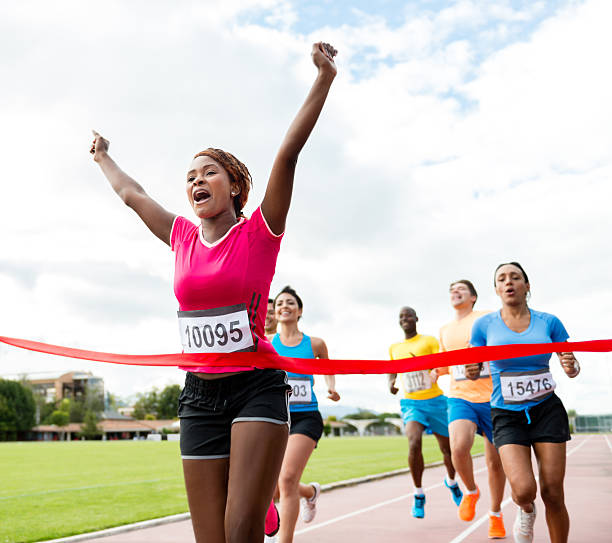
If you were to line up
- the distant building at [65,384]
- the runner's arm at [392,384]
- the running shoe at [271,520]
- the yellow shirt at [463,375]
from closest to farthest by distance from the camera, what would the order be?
the running shoe at [271,520] → the yellow shirt at [463,375] → the runner's arm at [392,384] → the distant building at [65,384]

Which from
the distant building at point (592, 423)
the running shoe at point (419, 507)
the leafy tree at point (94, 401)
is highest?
the leafy tree at point (94, 401)

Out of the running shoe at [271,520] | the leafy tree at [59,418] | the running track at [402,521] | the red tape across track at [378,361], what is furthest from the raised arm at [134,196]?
the leafy tree at [59,418]

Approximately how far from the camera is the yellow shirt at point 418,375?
30.8 ft

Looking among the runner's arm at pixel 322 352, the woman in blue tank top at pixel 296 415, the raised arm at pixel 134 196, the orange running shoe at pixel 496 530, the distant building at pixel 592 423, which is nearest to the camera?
the raised arm at pixel 134 196

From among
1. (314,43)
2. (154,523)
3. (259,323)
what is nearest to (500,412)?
(259,323)

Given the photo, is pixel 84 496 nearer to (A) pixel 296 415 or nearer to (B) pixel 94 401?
(A) pixel 296 415

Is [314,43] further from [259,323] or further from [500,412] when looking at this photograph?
[500,412]

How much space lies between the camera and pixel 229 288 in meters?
3.13

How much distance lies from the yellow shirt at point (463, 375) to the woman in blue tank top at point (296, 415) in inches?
59.0

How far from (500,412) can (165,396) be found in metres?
143

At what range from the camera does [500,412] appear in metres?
5.76

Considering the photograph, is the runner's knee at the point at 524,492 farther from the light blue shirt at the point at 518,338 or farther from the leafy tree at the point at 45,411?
the leafy tree at the point at 45,411

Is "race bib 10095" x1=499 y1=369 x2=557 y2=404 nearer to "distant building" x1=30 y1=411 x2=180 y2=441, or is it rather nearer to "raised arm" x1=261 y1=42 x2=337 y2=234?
"raised arm" x1=261 y1=42 x2=337 y2=234

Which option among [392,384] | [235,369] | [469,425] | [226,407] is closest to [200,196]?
[235,369]
